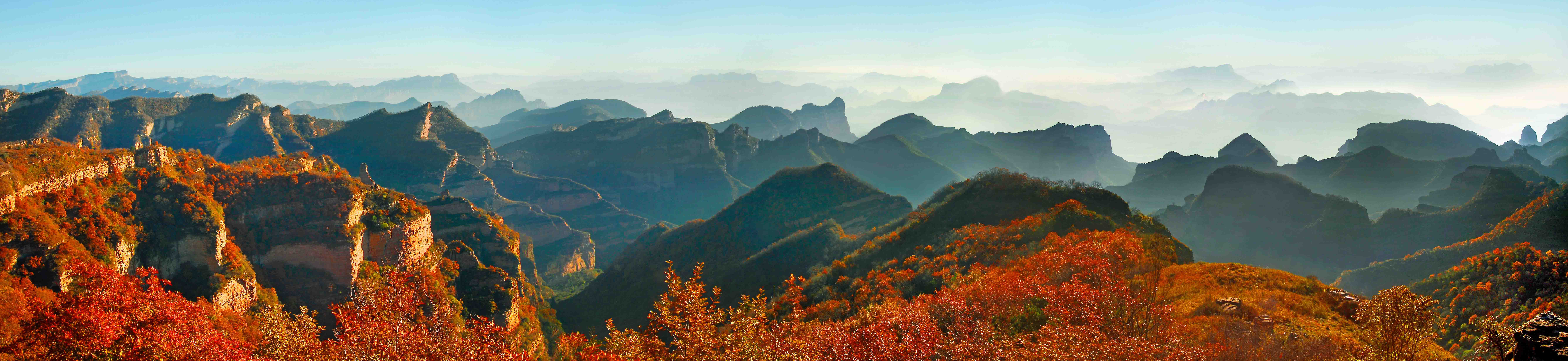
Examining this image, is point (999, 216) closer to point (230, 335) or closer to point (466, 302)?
point (466, 302)

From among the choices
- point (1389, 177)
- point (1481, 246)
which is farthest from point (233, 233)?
point (1389, 177)

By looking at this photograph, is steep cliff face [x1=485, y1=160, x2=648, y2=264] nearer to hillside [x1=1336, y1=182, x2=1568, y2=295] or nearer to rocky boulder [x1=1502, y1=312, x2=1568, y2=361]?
hillside [x1=1336, y1=182, x2=1568, y2=295]

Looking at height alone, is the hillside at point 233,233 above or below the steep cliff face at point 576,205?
above

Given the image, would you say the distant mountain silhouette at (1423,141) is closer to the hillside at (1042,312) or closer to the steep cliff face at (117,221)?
the hillside at (1042,312)

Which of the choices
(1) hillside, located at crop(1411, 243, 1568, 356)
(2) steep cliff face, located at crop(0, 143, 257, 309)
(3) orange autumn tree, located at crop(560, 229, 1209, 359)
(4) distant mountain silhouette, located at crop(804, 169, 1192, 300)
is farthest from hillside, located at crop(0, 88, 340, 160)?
(1) hillside, located at crop(1411, 243, 1568, 356)

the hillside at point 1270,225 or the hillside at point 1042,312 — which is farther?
the hillside at point 1270,225

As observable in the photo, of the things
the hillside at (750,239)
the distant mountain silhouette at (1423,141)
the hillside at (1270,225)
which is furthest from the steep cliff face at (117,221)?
the distant mountain silhouette at (1423,141)

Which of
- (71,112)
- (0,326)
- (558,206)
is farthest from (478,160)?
(0,326)

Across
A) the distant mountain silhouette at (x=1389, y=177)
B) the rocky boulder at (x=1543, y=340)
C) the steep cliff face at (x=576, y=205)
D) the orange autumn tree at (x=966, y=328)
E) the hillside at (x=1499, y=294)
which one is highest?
the rocky boulder at (x=1543, y=340)

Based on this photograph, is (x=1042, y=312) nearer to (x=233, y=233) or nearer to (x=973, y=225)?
(x=973, y=225)
